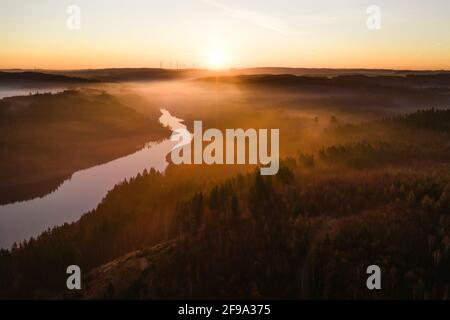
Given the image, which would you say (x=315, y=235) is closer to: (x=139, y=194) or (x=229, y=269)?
(x=229, y=269)

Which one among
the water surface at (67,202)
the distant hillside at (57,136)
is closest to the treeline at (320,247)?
the water surface at (67,202)

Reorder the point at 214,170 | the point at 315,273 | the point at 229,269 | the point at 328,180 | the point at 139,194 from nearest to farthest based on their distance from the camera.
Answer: the point at 315,273
the point at 229,269
the point at 328,180
the point at 139,194
the point at 214,170

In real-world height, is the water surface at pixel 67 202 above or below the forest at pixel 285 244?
below

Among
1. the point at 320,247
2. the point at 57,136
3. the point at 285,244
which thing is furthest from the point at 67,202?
the point at 57,136

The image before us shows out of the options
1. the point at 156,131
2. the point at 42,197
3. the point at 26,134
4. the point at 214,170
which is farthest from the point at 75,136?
the point at 214,170

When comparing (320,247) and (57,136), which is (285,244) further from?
(57,136)

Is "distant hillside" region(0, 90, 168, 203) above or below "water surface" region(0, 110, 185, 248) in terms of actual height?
above

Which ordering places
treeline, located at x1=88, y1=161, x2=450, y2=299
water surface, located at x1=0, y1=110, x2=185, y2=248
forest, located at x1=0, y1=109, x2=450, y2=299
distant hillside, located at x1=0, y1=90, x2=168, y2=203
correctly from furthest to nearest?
distant hillside, located at x1=0, y1=90, x2=168, y2=203, water surface, located at x1=0, y1=110, x2=185, y2=248, forest, located at x1=0, y1=109, x2=450, y2=299, treeline, located at x1=88, y1=161, x2=450, y2=299

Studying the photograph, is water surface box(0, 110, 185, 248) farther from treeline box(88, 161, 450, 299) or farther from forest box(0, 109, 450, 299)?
treeline box(88, 161, 450, 299)

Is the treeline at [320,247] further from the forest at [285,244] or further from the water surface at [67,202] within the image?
the water surface at [67,202]

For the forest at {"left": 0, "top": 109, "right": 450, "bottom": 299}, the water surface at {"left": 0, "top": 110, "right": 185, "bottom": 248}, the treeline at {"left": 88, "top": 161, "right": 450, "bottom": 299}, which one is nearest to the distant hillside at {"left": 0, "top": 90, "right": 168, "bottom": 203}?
the water surface at {"left": 0, "top": 110, "right": 185, "bottom": 248}

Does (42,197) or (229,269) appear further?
(42,197)
